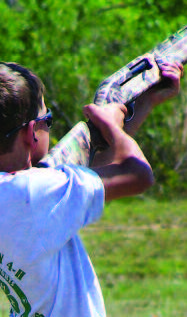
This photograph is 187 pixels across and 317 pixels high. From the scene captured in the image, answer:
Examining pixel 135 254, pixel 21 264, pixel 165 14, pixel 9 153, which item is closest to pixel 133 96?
pixel 9 153

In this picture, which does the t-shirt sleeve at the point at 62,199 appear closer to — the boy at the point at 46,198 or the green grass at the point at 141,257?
the boy at the point at 46,198

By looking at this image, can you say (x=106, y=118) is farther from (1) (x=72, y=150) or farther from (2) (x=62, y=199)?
(2) (x=62, y=199)

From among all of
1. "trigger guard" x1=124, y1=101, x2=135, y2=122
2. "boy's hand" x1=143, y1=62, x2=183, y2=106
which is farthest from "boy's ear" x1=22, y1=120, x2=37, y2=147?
"boy's hand" x1=143, y1=62, x2=183, y2=106

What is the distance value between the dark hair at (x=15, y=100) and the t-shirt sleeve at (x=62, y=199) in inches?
6.4

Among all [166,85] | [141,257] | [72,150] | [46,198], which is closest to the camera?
[46,198]

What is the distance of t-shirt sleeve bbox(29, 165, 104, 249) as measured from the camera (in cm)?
210

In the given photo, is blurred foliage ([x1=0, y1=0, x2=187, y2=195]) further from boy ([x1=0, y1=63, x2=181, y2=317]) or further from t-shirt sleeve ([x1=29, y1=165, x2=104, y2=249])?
Answer: t-shirt sleeve ([x1=29, y1=165, x2=104, y2=249])

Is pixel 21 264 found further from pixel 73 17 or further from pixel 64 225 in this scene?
pixel 73 17

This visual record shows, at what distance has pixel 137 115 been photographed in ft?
8.87

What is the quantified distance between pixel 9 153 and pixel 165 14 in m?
6.36

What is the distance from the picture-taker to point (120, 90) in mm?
2512

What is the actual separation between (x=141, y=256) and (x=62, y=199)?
36.8 feet

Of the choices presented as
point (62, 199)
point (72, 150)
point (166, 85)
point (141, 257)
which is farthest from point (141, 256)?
point (62, 199)

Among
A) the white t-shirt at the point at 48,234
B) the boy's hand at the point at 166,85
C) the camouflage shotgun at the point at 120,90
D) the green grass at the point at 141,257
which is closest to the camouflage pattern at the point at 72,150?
the camouflage shotgun at the point at 120,90
